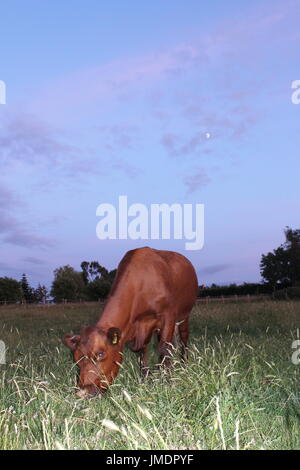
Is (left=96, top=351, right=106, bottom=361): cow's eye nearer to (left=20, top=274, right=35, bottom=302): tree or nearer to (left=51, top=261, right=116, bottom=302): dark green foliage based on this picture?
(left=51, top=261, right=116, bottom=302): dark green foliage

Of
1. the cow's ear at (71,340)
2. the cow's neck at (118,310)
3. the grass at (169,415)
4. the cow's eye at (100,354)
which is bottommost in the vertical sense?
the grass at (169,415)

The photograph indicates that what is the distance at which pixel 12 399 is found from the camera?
223 inches

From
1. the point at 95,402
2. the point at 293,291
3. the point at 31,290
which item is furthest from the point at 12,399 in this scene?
the point at 31,290

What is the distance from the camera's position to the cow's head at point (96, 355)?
6.30 metres

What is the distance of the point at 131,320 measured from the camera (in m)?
7.86

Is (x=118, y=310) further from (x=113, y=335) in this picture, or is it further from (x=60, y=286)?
(x=60, y=286)

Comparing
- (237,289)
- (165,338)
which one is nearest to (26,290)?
(237,289)

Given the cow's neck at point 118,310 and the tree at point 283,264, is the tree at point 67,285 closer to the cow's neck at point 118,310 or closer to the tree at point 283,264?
the tree at point 283,264

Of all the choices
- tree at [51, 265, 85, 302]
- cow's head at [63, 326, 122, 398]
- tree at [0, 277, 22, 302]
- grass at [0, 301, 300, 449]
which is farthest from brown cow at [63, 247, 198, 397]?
tree at [0, 277, 22, 302]

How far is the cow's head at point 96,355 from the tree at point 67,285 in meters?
65.0

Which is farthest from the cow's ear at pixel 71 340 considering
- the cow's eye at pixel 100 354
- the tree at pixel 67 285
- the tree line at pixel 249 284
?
the tree at pixel 67 285
